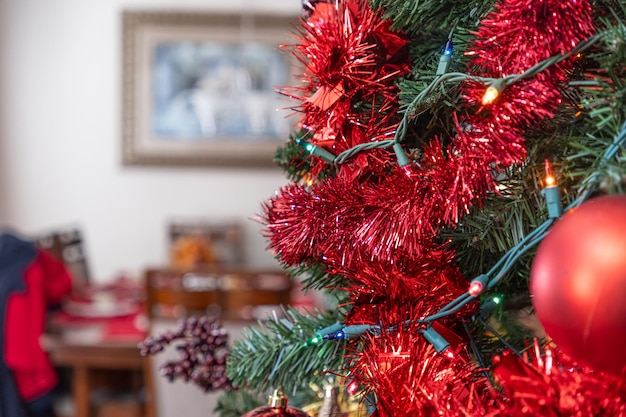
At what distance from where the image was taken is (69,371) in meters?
2.23

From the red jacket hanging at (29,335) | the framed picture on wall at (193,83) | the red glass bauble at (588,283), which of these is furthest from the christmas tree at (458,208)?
the framed picture on wall at (193,83)

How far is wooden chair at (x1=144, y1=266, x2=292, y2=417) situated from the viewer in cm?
164

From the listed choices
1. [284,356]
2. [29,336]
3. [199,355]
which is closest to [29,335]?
[29,336]

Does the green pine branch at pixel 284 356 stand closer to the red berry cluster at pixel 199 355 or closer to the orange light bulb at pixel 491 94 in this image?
the red berry cluster at pixel 199 355

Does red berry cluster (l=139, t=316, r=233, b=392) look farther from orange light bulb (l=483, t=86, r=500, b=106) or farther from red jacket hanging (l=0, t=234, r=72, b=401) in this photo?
red jacket hanging (l=0, t=234, r=72, b=401)

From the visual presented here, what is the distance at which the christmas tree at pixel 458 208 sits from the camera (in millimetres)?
310

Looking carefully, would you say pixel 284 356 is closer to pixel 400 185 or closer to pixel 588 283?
pixel 400 185

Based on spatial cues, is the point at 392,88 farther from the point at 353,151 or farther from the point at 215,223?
the point at 215,223

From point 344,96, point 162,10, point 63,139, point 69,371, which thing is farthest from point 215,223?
point 344,96

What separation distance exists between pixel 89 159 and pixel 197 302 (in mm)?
2394

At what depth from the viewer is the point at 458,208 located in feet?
1.30

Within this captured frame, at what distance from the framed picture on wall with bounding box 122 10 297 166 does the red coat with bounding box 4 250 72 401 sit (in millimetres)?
1991

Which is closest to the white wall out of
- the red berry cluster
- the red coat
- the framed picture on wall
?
the framed picture on wall

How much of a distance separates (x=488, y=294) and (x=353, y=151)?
0.49 feet
